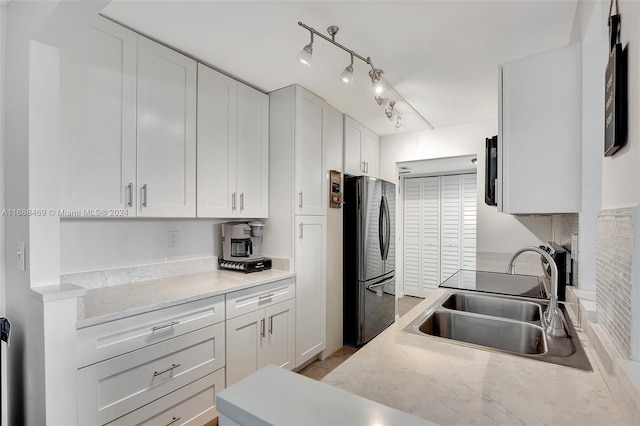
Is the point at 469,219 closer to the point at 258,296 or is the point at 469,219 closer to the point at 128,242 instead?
the point at 258,296

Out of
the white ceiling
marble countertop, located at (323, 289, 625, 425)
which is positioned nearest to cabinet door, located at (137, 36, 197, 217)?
the white ceiling

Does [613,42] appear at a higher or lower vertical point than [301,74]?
lower

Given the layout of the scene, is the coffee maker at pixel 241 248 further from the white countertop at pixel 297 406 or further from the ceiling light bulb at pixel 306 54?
the white countertop at pixel 297 406

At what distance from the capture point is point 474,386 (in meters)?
0.82

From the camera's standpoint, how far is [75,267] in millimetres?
1822

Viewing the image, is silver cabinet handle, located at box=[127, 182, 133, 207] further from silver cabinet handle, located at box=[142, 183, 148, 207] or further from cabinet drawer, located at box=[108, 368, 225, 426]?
cabinet drawer, located at box=[108, 368, 225, 426]

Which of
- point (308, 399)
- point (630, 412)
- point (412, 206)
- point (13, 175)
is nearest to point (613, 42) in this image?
point (630, 412)

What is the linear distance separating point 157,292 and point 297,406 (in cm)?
160

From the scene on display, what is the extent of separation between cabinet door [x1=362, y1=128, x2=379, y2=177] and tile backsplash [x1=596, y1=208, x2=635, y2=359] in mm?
2887

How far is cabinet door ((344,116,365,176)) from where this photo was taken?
3.34m

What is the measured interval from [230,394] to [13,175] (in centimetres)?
156

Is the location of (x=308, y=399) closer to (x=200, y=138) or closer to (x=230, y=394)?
(x=230, y=394)

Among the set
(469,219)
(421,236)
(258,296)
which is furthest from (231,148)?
(469,219)

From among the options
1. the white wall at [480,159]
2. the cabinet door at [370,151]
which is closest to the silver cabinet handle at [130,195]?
the cabinet door at [370,151]
